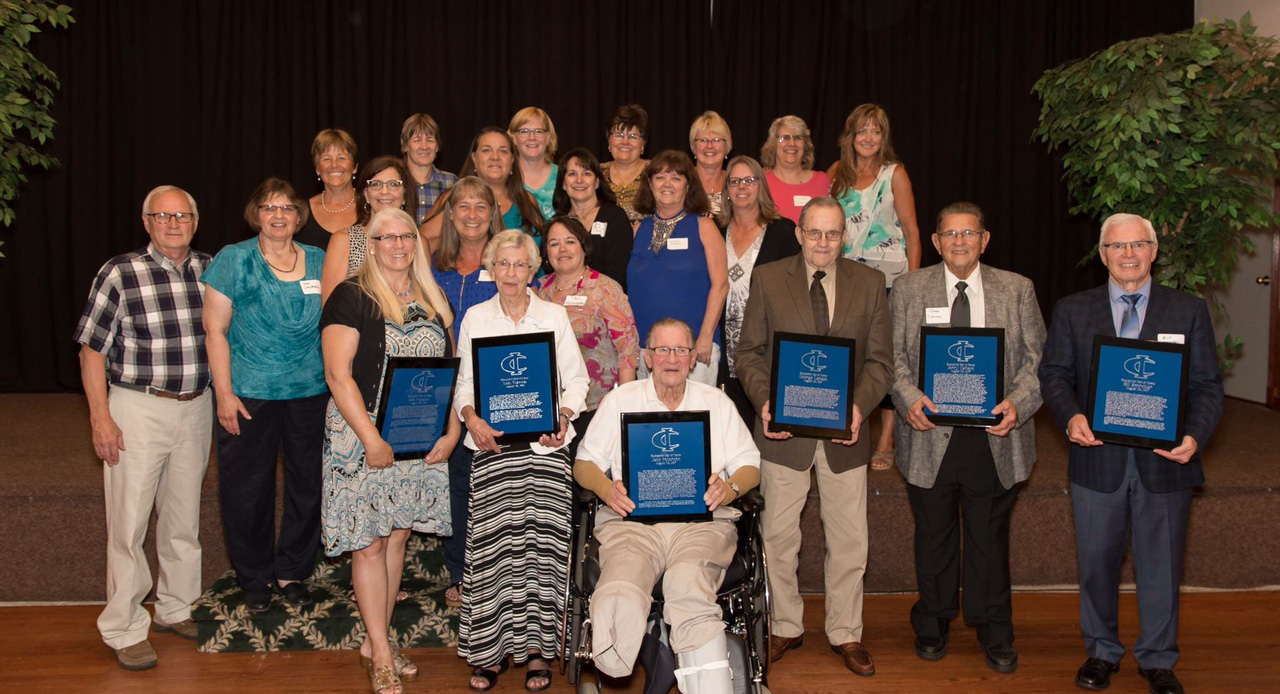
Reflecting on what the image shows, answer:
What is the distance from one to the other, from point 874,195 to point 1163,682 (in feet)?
7.83

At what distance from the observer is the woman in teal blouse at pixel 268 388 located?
12.1 ft

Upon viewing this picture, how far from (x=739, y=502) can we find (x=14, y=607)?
340 cm

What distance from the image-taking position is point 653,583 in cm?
310

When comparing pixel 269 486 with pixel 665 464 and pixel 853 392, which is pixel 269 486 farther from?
pixel 853 392

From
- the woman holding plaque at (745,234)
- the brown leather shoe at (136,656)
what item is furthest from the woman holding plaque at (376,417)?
the woman holding plaque at (745,234)

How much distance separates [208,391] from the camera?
12.7ft

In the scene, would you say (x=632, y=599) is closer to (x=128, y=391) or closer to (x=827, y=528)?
(x=827, y=528)

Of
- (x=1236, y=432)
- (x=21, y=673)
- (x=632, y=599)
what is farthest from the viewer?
(x=1236, y=432)

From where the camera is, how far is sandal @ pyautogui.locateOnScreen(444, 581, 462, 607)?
3.99 m

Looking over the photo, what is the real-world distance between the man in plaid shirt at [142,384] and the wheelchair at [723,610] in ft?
5.44

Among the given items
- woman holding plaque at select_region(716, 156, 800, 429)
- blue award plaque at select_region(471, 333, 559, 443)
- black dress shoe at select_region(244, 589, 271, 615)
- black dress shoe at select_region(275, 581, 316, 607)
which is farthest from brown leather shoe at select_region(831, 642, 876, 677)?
black dress shoe at select_region(244, 589, 271, 615)

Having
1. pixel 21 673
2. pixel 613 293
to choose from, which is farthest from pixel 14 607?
pixel 613 293

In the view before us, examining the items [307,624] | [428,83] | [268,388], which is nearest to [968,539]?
[307,624]

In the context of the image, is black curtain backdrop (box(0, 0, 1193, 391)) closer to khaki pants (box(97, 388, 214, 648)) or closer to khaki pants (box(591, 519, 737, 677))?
khaki pants (box(97, 388, 214, 648))
